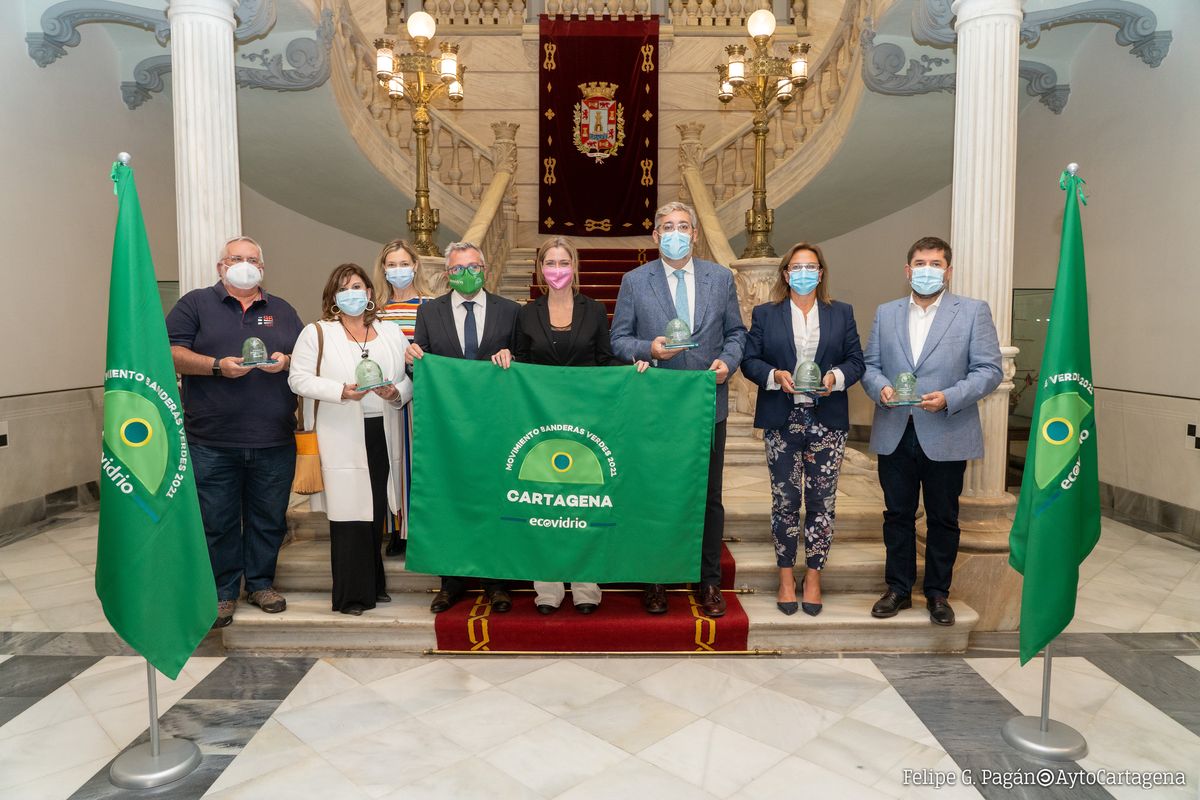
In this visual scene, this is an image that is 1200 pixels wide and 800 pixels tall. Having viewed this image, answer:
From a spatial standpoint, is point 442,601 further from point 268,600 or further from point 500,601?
point 268,600

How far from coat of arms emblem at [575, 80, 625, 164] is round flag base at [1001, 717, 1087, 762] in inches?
357

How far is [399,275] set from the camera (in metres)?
3.78

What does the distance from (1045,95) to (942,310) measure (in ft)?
16.5

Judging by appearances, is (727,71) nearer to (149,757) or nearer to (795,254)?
(795,254)

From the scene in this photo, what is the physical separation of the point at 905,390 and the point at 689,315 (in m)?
0.96

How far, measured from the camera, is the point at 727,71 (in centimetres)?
663

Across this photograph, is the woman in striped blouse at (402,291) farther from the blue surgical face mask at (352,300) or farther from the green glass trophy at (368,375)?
the green glass trophy at (368,375)

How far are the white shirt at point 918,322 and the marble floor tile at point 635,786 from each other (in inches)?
81.1

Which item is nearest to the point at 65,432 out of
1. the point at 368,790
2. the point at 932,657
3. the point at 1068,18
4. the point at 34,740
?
the point at 34,740

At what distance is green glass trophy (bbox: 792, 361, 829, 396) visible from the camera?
10.8 ft

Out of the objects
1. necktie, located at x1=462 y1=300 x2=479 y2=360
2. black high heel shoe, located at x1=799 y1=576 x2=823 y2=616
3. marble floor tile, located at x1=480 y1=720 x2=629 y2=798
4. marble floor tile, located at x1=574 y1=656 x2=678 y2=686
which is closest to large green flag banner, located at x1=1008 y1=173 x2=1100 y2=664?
black high heel shoe, located at x1=799 y1=576 x2=823 y2=616

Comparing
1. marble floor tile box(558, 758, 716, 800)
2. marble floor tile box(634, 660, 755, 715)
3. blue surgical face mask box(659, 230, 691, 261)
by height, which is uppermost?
blue surgical face mask box(659, 230, 691, 261)

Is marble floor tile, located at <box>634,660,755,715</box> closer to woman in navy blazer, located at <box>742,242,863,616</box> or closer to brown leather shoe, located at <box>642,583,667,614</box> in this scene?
brown leather shoe, located at <box>642,583,667,614</box>

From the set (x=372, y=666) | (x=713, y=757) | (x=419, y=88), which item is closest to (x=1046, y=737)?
(x=713, y=757)
